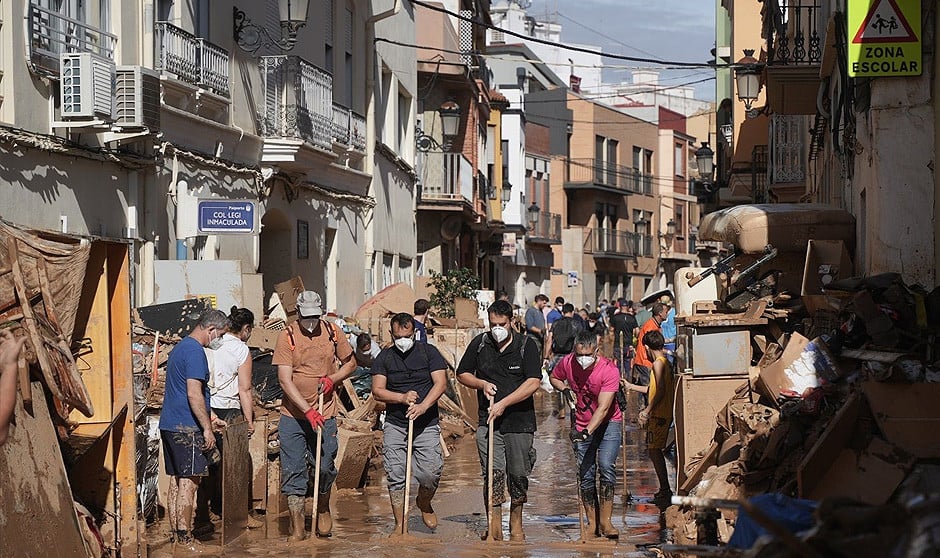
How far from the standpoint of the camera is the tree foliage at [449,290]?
2825cm

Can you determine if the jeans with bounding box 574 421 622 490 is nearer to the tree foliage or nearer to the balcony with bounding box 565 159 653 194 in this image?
the tree foliage

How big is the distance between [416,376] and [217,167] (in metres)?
6.97

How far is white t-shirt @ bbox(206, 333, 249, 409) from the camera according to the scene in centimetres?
1107

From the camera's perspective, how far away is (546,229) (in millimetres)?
54688

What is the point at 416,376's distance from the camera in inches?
437

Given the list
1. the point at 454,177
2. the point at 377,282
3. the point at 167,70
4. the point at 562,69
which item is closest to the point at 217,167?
the point at 167,70

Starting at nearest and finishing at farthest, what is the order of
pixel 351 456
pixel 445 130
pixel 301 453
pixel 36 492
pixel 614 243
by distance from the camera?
1. pixel 36 492
2. pixel 301 453
3. pixel 351 456
4. pixel 445 130
5. pixel 614 243

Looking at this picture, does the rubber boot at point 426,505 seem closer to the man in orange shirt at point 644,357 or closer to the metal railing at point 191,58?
the man in orange shirt at point 644,357

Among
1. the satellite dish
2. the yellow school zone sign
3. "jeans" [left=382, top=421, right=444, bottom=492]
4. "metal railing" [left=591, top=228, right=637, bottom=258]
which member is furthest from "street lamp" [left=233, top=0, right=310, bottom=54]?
"metal railing" [left=591, top=228, right=637, bottom=258]

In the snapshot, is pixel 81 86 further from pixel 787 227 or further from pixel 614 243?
pixel 614 243

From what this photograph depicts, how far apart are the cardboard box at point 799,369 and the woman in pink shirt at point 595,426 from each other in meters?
1.24

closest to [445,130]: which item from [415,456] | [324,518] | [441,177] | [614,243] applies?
[441,177]

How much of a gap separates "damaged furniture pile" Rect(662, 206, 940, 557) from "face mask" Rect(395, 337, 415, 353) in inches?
94.1

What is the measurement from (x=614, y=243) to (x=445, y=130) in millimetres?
31931
